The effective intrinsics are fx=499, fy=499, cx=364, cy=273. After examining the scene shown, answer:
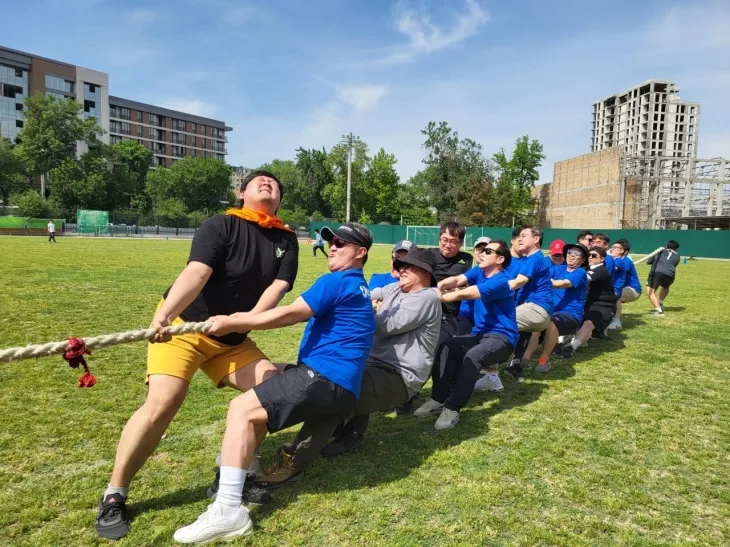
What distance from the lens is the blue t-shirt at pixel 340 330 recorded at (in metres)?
3.11

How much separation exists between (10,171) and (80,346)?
70320 mm

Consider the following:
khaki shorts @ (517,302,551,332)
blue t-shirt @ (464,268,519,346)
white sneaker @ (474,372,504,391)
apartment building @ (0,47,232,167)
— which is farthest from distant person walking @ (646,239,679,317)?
apartment building @ (0,47,232,167)

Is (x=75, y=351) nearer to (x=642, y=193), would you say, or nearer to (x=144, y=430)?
(x=144, y=430)

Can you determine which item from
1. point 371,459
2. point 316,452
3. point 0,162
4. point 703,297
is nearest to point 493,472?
point 371,459

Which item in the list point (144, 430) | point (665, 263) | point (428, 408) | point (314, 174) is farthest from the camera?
point (314, 174)

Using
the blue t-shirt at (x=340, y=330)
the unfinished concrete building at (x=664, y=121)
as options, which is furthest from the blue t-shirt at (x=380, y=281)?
the unfinished concrete building at (x=664, y=121)

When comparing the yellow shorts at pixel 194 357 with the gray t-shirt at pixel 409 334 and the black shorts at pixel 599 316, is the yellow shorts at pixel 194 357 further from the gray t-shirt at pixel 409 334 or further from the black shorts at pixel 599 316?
the black shorts at pixel 599 316

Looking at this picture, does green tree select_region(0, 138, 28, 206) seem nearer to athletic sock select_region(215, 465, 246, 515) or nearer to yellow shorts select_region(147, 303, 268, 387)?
yellow shorts select_region(147, 303, 268, 387)

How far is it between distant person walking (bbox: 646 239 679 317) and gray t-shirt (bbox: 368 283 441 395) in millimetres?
9467

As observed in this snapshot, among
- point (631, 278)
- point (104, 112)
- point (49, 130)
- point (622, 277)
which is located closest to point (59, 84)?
point (104, 112)

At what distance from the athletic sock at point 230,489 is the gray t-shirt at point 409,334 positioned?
4.57 feet

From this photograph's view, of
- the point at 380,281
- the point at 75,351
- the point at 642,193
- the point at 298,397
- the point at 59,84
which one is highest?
the point at 59,84

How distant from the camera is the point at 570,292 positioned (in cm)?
721

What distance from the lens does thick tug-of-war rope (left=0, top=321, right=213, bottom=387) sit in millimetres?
2422
